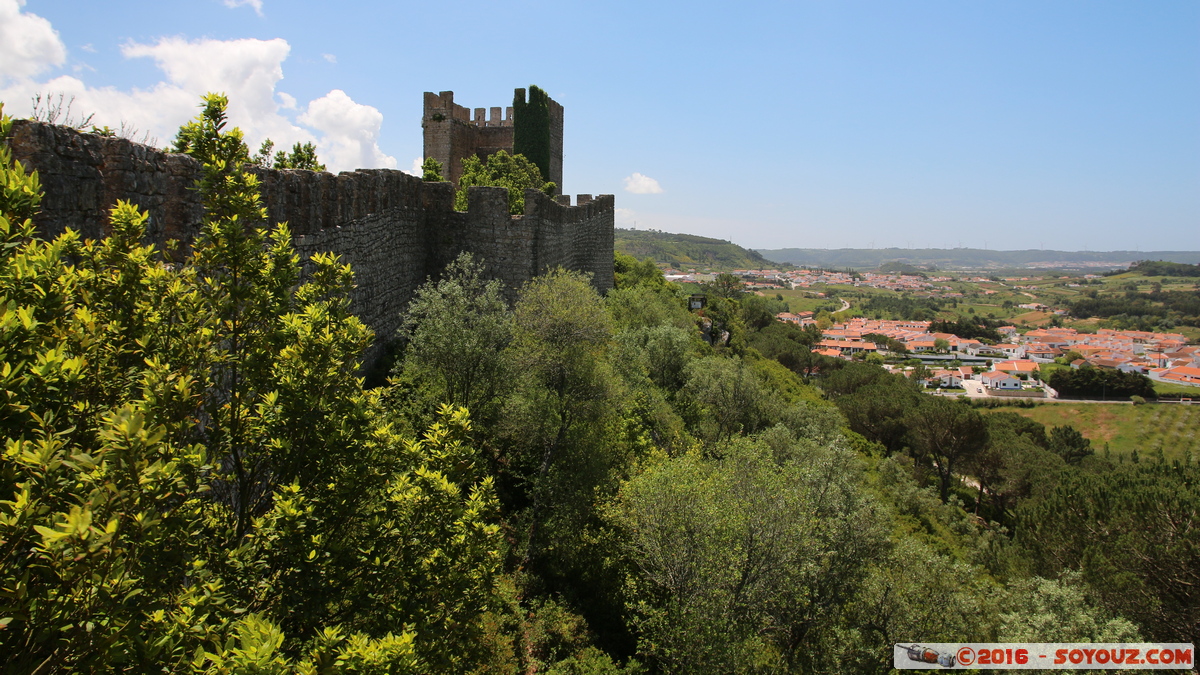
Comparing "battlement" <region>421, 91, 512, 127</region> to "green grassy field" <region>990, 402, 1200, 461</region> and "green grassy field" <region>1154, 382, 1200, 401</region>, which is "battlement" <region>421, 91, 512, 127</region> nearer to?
"green grassy field" <region>990, 402, 1200, 461</region>

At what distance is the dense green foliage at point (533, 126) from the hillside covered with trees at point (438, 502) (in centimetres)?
1027

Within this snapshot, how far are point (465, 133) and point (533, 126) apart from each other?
4303 mm

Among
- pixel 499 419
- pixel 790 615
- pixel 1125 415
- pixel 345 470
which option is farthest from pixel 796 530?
pixel 1125 415

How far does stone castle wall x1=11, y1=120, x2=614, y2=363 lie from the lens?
5227 mm

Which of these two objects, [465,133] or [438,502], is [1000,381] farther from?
[438,502]

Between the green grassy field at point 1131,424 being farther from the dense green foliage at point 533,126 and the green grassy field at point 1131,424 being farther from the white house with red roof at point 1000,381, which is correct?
the dense green foliage at point 533,126

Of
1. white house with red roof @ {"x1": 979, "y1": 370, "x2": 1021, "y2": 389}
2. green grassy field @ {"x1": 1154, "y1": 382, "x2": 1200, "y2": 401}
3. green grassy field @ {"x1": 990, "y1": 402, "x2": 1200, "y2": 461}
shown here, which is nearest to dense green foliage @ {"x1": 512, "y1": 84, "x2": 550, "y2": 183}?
green grassy field @ {"x1": 990, "y1": 402, "x2": 1200, "y2": 461}

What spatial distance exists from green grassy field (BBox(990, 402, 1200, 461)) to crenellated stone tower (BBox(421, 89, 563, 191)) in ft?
209

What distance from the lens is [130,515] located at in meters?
2.59

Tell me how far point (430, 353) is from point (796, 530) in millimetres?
7733

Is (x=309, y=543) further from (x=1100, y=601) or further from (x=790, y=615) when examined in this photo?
(x=1100, y=601)

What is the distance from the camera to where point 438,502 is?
14.5ft

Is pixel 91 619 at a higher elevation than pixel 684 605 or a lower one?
higher

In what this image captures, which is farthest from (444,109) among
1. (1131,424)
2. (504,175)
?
(1131,424)
